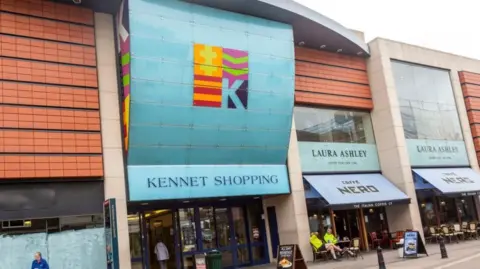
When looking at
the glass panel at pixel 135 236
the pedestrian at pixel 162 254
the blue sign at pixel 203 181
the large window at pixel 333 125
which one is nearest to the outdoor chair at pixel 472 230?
the large window at pixel 333 125

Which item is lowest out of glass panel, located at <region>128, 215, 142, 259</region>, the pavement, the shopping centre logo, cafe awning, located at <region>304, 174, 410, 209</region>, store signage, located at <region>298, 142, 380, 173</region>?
the pavement

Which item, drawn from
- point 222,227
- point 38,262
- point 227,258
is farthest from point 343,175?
point 38,262

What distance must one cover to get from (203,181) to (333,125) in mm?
7997

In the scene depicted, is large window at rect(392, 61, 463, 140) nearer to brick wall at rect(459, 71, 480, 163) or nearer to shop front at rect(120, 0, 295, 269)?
brick wall at rect(459, 71, 480, 163)

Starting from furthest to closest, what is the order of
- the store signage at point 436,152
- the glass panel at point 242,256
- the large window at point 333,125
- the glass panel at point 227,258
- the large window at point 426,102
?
the large window at point 426,102 → the store signage at point 436,152 → the large window at point 333,125 → the glass panel at point 242,256 → the glass panel at point 227,258

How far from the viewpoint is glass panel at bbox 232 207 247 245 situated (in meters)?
19.5

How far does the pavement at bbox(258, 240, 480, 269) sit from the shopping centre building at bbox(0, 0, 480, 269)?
180 centimetres

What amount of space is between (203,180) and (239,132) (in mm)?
2386

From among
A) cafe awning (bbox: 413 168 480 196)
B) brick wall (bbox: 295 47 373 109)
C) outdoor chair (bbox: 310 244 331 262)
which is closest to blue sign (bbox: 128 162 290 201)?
outdoor chair (bbox: 310 244 331 262)

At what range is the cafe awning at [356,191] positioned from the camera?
62.1 ft

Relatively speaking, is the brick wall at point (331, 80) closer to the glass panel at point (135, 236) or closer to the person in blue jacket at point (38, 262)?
the glass panel at point (135, 236)

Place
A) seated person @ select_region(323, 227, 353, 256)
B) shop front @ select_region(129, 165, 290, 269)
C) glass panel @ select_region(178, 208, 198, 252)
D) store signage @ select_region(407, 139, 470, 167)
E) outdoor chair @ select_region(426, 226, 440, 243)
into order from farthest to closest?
1. store signage @ select_region(407, 139, 470, 167)
2. outdoor chair @ select_region(426, 226, 440, 243)
3. seated person @ select_region(323, 227, 353, 256)
4. glass panel @ select_region(178, 208, 198, 252)
5. shop front @ select_region(129, 165, 290, 269)

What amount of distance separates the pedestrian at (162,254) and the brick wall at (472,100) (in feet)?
62.5

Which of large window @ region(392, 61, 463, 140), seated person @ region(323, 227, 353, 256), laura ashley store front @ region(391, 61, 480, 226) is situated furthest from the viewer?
large window @ region(392, 61, 463, 140)
